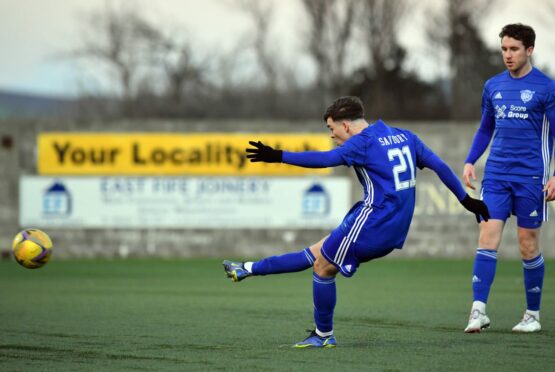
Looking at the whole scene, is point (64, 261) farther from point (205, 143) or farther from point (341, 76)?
point (341, 76)

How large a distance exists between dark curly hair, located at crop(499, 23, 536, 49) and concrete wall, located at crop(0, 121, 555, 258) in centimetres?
1221

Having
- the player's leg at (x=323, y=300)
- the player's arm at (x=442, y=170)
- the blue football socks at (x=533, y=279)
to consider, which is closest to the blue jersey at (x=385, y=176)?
the player's arm at (x=442, y=170)

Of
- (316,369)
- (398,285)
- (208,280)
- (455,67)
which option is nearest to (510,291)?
(398,285)

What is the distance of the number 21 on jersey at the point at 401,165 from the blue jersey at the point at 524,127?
4.46 feet

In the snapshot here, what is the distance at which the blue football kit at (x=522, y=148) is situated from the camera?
8.79 metres

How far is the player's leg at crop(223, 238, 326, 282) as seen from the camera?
777 cm

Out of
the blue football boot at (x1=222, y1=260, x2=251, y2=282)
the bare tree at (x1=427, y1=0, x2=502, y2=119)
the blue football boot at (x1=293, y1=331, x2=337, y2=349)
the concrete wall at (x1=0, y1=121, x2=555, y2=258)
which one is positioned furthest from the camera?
the bare tree at (x1=427, y1=0, x2=502, y2=119)

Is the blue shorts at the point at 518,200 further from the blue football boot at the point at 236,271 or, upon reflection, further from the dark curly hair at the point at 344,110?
the blue football boot at the point at 236,271

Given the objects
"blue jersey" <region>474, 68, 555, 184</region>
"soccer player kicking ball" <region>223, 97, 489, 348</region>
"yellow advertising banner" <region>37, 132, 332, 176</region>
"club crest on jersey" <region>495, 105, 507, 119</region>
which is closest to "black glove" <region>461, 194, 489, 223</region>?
"soccer player kicking ball" <region>223, 97, 489, 348</region>

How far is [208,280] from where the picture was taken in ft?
51.5

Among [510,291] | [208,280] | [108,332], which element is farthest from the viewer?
[208,280]

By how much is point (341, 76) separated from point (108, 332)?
32.3 meters

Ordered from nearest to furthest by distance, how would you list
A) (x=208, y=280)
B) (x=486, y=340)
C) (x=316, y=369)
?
(x=316, y=369)
(x=486, y=340)
(x=208, y=280)

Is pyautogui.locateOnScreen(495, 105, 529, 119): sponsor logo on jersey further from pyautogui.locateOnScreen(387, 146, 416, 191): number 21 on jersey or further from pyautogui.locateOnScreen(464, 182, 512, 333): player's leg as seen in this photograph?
pyautogui.locateOnScreen(387, 146, 416, 191): number 21 on jersey
